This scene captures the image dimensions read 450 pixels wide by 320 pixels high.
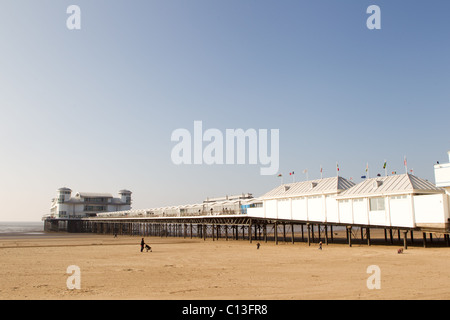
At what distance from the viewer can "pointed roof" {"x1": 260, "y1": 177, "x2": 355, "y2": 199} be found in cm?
4084

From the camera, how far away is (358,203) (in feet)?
123

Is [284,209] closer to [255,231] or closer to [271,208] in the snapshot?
[271,208]

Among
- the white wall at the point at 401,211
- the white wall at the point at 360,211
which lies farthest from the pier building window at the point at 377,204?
the white wall at the point at 401,211

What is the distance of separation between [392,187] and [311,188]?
10.6 metres

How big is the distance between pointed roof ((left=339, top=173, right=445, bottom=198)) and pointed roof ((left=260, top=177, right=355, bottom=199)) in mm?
1566

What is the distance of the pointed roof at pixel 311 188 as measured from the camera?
134 feet

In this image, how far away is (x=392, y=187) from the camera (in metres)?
34.5

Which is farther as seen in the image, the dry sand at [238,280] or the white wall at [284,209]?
the white wall at [284,209]

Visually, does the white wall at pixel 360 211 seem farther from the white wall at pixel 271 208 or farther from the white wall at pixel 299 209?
the white wall at pixel 271 208

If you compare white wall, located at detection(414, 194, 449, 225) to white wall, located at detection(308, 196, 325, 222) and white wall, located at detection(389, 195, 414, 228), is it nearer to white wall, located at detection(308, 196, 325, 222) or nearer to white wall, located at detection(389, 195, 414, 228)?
white wall, located at detection(389, 195, 414, 228)

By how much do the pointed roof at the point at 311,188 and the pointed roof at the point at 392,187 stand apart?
1.57 metres

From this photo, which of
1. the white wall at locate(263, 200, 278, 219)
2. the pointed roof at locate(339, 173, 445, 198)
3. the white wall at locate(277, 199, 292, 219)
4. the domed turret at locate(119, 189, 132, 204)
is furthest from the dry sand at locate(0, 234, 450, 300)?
the domed turret at locate(119, 189, 132, 204)
